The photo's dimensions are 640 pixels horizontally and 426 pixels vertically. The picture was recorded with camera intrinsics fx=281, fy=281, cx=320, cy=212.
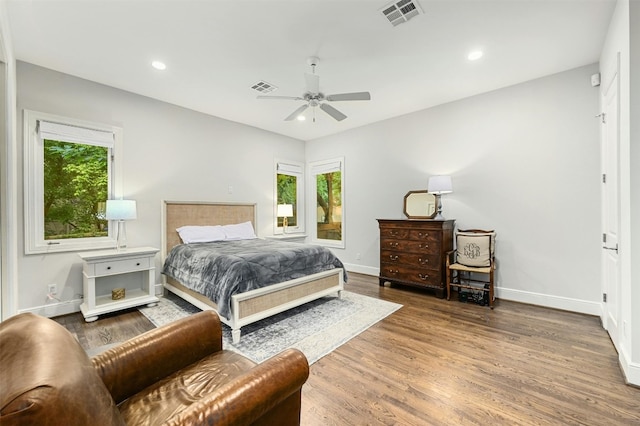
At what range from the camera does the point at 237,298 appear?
8.82 ft

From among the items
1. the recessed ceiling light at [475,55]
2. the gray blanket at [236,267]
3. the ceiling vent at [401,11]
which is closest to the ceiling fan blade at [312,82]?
the ceiling vent at [401,11]

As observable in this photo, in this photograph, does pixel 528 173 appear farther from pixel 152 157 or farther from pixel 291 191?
pixel 152 157

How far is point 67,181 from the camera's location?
342 cm

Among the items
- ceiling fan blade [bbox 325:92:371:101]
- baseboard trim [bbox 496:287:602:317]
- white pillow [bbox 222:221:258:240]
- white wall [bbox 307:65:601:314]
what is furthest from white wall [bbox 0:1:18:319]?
baseboard trim [bbox 496:287:602:317]

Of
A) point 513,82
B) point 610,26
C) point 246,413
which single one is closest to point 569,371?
point 246,413

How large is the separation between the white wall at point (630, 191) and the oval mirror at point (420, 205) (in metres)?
2.41

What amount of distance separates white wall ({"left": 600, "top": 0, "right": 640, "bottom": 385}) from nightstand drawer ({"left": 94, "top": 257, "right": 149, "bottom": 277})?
185 inches

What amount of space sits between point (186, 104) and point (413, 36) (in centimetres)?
337

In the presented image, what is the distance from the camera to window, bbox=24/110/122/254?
316cm

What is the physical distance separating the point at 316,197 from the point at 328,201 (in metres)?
0.30

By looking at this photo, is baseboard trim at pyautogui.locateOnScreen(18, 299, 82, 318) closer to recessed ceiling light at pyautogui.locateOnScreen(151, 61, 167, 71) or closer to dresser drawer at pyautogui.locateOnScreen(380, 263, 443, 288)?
recessed ceiling light at pyautogui.locateOnScreen(151, 61, 167, 71)

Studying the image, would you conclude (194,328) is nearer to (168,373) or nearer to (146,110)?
(168,373)

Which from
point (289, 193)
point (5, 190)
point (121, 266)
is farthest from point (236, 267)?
point (289, 193)

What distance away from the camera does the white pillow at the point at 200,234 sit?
165 inches
